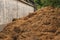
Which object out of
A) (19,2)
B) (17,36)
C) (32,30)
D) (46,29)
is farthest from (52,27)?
(19,2)

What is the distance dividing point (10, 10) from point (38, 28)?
4.57m

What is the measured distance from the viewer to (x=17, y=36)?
9.31 meters

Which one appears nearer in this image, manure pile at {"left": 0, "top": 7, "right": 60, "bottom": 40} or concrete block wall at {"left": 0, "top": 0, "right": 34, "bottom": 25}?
manure pile at {"left": 0, "top": 7, "right": 60, "bottom": 40}

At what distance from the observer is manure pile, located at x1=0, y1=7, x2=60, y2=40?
8.84 meters

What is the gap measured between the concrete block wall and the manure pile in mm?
2221

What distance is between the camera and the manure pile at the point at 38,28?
884 centimetres

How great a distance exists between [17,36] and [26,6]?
8.35m

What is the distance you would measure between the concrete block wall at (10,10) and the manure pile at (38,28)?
2221mm

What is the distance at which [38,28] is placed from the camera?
9.52 m

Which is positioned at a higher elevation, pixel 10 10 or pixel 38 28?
pixel 10 10

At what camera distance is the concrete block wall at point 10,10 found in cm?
1274

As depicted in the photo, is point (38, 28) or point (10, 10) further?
point (10, 10)

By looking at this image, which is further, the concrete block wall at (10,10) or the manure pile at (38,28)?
Answer: the concrete block wall at (10,10)

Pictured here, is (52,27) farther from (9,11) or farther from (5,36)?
(9,11)
